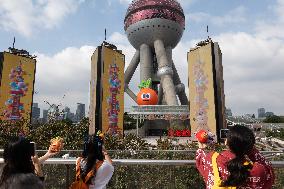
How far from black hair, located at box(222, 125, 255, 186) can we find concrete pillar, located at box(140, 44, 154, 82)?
57.7 metres

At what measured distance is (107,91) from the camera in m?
31.3

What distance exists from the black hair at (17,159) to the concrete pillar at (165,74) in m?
49.5

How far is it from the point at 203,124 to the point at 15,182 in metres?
31.0

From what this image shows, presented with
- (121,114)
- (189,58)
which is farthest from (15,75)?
(189,58)

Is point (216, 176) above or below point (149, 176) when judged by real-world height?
above

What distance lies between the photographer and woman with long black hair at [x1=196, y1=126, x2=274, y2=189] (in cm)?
284

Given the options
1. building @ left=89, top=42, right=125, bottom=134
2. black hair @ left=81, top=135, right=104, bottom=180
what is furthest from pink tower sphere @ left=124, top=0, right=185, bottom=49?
black hair @ left=81, top=135, right=104, bottom=180

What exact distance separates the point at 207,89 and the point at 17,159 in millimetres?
31105

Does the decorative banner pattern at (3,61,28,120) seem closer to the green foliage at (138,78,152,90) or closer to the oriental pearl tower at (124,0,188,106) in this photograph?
the green foliage at (138,78,152,90)

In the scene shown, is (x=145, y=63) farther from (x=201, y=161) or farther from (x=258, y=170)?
(x=258, y=170)

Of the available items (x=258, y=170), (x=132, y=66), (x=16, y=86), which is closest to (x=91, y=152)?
(x=258, y=170)

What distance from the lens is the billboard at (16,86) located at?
29.1 meters

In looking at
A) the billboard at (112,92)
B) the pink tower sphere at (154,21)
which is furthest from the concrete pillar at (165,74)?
the billboard at (112,92)

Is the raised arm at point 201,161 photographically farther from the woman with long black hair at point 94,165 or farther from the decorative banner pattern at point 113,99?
the decorative banner pattern at point 113,99
